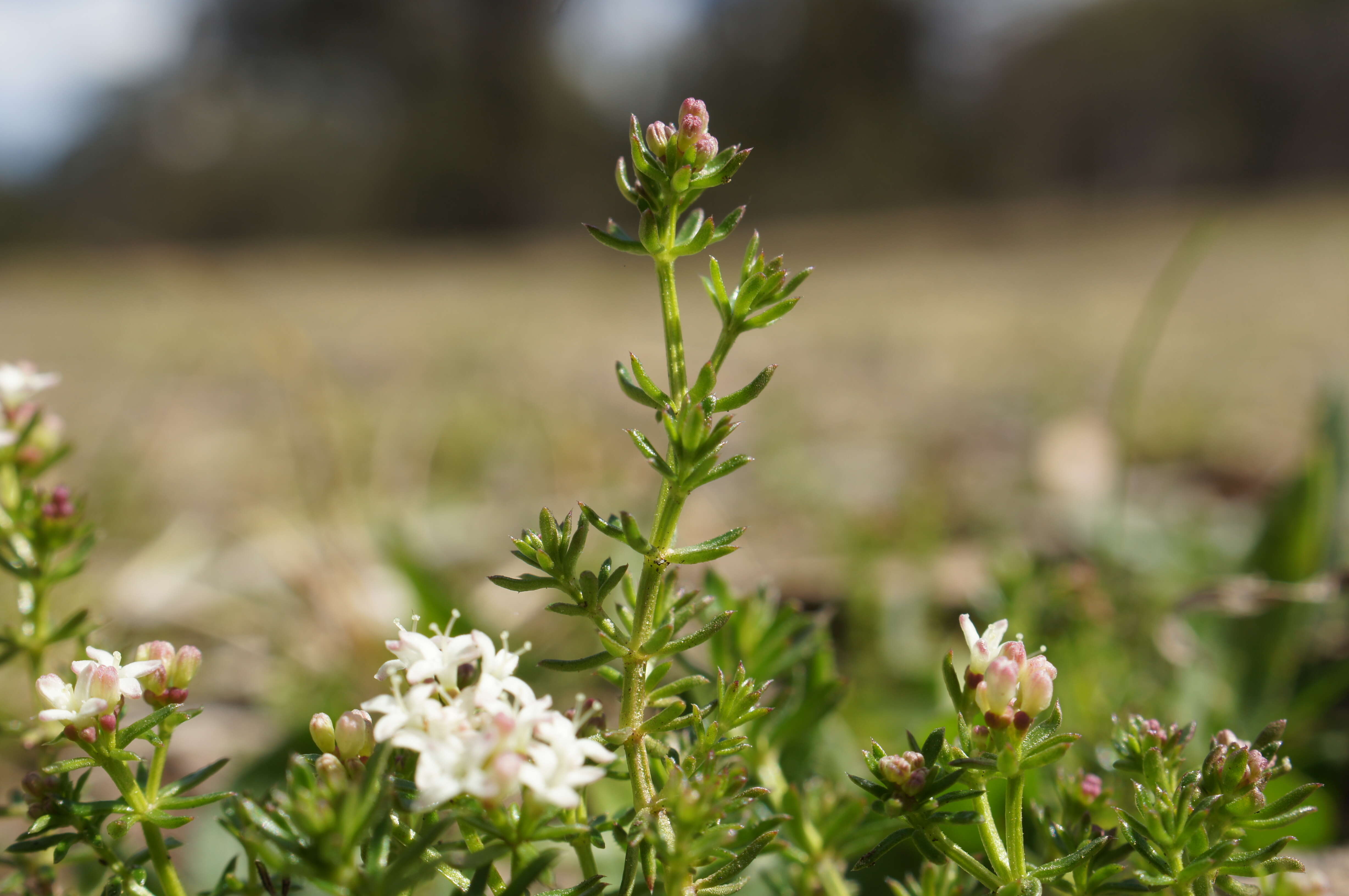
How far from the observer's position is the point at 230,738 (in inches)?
80.8

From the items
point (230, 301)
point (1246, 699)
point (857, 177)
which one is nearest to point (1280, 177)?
point (857, 177)

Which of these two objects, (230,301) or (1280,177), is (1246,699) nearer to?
(230,301)

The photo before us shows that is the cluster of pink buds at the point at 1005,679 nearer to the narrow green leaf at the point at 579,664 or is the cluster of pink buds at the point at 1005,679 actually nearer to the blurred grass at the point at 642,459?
the narrow green leaf at the point at 579,664

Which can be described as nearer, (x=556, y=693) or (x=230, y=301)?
(x=556, y=693)

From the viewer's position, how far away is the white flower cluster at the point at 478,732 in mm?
658

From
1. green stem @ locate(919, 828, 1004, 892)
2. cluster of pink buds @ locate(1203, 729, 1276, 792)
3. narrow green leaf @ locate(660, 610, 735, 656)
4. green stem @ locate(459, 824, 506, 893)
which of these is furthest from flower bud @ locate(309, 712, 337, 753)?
cluster of pink buds @ locate(1203, 729, 1276, 792)

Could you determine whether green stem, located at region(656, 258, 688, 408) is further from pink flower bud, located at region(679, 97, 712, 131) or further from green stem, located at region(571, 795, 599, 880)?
green stem, located at region(571, 795, 599, 880)

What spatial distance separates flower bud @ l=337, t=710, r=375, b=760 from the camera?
2.57 feet

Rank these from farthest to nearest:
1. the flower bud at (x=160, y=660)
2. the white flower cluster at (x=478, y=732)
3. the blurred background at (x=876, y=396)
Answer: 1. the blurred background at (x=876, y=396)
2. the flower bud at (x=160, y=660)
3. the white flower cluster at (x=478, y=732)

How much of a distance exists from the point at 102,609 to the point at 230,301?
528 centimetres

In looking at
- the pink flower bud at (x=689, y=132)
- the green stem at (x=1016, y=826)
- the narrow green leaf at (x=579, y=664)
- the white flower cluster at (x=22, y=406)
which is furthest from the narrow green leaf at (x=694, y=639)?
the white flower cluster at (x=22, y=406)

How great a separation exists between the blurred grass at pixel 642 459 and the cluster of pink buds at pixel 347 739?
0.33 metres

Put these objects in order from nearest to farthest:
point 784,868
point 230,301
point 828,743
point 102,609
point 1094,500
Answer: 1. point 784,868
2. point 828,743
3. point 102,609
4. point 1094,500
5. point 230,301

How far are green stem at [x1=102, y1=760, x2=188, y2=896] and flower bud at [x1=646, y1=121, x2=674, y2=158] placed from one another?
64cm
